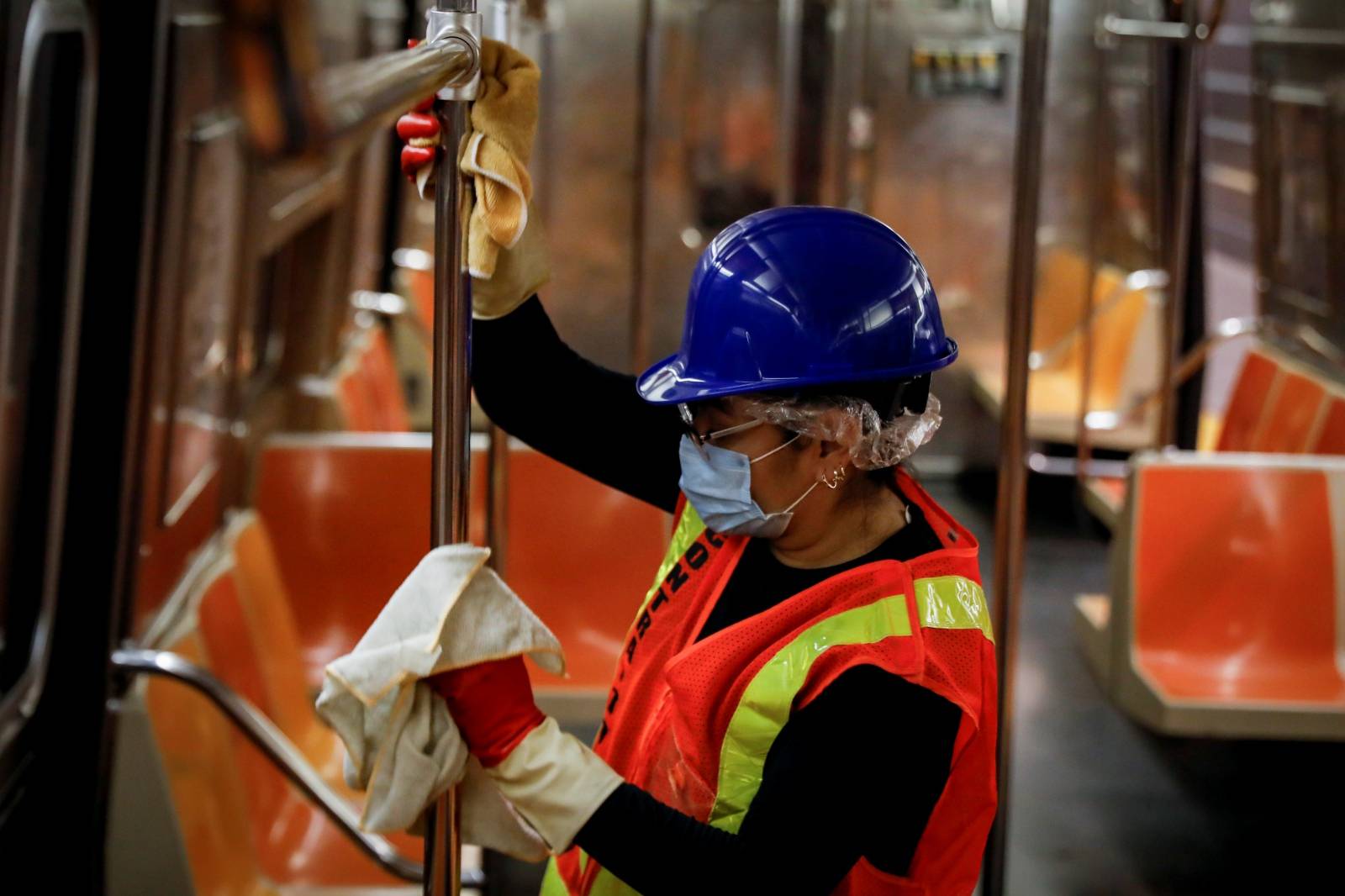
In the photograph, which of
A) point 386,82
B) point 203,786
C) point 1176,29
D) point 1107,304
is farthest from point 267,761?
point 1107,304

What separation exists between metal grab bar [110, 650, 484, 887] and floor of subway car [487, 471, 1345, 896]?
442 mm

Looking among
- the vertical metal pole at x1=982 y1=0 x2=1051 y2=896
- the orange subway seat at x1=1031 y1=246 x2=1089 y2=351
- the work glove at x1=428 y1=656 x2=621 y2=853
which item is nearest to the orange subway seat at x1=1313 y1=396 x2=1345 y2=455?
the orange subway seat at x1=1031 y1=246 x2=1089 y2=351

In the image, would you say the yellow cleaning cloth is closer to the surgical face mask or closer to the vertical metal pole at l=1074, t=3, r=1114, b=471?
the surgical face mask

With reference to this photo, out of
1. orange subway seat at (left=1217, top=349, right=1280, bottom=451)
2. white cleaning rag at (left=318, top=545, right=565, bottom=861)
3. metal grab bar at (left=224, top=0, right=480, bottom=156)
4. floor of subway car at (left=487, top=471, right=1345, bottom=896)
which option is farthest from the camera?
orange subway seat at (left=1217, top=349, right=1280, bottom=451)

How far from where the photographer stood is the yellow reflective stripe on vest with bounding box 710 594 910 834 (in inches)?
52.5

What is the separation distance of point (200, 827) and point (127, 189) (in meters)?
0.96

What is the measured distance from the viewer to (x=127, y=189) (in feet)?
7.13

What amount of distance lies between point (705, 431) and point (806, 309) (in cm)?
17

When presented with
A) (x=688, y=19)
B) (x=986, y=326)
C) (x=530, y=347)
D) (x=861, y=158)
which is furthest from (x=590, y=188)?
(x=530, y=347)

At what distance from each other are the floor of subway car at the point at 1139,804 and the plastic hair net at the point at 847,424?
1554mm

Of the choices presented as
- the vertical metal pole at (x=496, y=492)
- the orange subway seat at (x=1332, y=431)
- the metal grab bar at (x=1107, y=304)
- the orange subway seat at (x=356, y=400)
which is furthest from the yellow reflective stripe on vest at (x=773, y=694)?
the metal grab bar at (x=1107, y=304)

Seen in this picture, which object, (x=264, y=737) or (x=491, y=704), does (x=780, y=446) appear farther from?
(x=264, y=737)

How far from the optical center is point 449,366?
1.16 meters

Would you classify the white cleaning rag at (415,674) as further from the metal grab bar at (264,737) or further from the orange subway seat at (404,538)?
the orange subway seat at (404,538)
